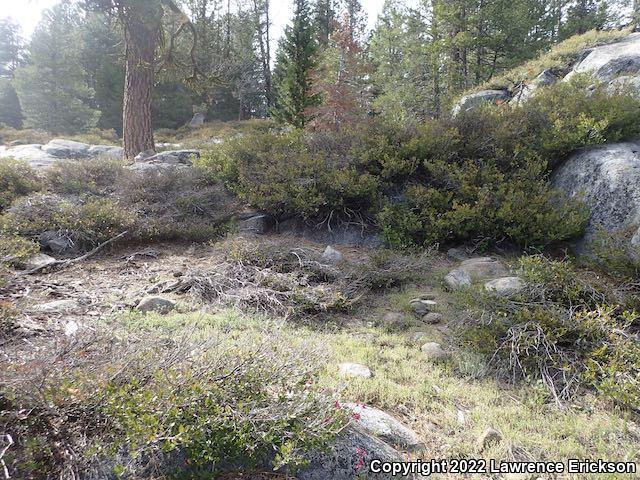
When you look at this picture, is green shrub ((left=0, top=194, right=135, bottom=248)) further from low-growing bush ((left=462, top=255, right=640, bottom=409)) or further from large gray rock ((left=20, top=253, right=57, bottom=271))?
low-growing bush ((left=462, top=255, right=640, bottom=409))

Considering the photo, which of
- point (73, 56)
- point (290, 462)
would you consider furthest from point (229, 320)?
point (73, 56)

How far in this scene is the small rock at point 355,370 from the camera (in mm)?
2754

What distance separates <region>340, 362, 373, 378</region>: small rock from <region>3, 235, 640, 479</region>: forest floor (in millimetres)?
69

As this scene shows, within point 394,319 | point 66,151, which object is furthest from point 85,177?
point 394,319

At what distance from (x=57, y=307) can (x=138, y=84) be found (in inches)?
303

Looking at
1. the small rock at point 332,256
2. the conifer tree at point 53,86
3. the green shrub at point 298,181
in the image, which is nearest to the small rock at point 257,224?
the green shrub at point 298,181

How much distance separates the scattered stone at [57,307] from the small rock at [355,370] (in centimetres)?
254

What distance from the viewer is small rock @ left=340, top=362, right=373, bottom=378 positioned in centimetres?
275

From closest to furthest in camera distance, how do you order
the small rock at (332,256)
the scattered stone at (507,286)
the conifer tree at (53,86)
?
the scattered stone at (507,286), the small rock at (332,256), the conifer tree at (53,86)

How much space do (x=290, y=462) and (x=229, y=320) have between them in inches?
78.4

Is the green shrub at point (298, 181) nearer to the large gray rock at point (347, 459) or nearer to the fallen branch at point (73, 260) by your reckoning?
the fallen branch at point (73, 260)

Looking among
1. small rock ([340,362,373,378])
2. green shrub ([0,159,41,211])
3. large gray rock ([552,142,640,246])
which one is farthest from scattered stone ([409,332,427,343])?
green shrub ([0,159,41,211])

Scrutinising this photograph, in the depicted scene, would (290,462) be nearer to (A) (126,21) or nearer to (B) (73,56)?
(A) (126,21)

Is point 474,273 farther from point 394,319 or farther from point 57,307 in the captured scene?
point 57,307
